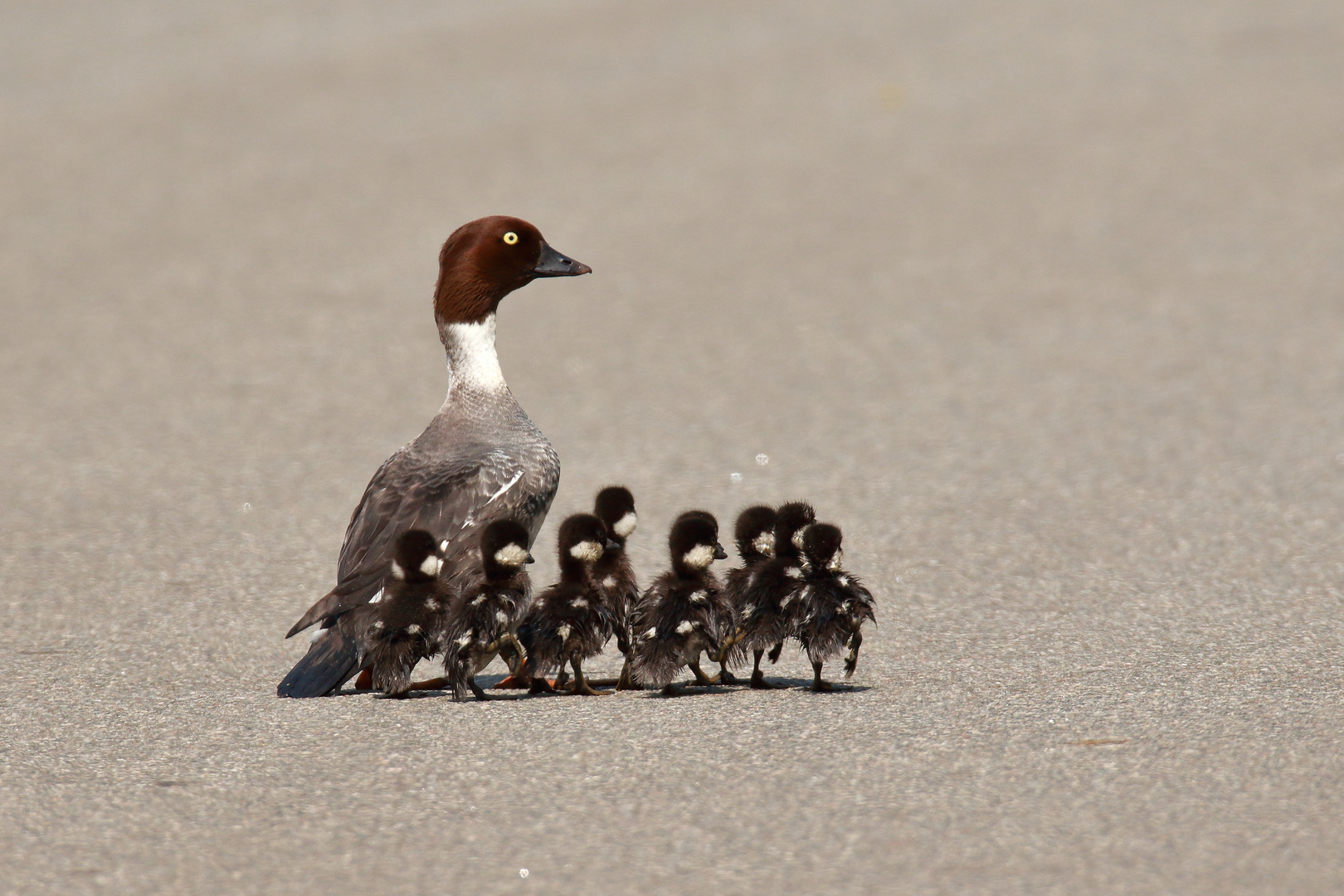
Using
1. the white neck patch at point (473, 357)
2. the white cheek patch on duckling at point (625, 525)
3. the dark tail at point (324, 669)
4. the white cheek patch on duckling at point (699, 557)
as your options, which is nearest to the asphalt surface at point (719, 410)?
the dark tail at point (324, 669)

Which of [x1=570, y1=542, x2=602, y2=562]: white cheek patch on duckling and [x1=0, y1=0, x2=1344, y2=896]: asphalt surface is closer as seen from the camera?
[x1=0, y1=0, x2=1344, y2=896]: asphalt surface

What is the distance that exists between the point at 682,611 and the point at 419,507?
1.22m

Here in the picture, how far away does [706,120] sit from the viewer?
54.7ft

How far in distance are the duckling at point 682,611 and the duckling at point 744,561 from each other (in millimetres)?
52

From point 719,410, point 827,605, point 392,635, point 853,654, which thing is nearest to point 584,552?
point 392,635

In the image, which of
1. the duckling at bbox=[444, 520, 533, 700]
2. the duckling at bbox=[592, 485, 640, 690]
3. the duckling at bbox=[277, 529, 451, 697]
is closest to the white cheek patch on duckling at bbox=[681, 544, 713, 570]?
the duckling at bbox=[592, 485, 640, 690]

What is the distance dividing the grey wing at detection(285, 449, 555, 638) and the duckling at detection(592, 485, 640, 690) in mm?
484

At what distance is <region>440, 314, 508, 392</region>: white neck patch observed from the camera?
7258 mm

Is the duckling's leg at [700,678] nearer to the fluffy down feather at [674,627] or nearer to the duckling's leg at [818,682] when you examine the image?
the fluffy down feather at [674,627]

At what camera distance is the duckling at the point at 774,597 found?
18.8ft

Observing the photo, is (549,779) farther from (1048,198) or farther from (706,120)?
(706,120)

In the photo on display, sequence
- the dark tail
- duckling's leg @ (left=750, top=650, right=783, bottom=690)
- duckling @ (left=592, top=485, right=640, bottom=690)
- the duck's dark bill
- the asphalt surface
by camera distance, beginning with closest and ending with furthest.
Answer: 1. the asphalt surface
2. the dark tail
3. duckling's leg @ (left=750, top=650, right=783, bottom=690)
4. duckling @ (left=592, top=485, right=640, bottom=690)
5. the duck's dark bill

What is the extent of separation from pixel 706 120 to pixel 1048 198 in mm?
3719

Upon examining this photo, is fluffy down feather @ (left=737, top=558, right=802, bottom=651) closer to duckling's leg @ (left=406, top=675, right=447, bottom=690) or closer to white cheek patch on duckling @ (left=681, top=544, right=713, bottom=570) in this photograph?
white cheek patch on duckling @ (left=681, top=544, right=713, bottom=570)
